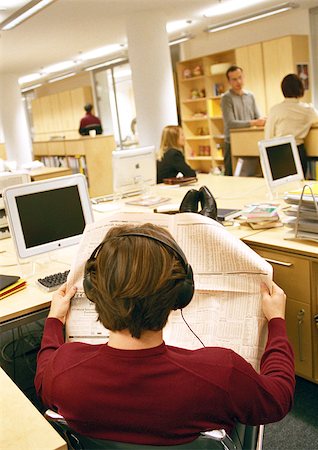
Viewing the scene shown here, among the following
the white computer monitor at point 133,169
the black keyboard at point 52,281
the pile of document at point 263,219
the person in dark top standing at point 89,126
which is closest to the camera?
the black keyboard at point 52,281

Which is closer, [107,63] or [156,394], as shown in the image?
[156,394]

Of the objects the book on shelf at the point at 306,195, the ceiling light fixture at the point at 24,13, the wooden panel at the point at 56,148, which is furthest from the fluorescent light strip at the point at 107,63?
the book on shelf at the point at 306,195

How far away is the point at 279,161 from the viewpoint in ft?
10.9

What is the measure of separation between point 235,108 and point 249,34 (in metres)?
2.92

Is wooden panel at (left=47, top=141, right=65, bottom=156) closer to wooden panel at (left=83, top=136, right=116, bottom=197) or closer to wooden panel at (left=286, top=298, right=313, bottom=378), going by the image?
wooden panel at (left=83, top=136, right=116, bottom=197)

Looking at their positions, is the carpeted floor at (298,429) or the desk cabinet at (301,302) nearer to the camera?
the carpeted floor at (298,429)

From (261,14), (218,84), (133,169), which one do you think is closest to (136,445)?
(133,169)

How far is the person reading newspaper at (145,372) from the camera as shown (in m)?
1.04

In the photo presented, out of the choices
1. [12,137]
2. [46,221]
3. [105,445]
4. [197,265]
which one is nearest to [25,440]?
[105,445]

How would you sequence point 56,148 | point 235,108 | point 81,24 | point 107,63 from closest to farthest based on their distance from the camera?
point 235,108, point 81,24, point 56,148, point 107,63

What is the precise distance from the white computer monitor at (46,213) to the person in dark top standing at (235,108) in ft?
11.1

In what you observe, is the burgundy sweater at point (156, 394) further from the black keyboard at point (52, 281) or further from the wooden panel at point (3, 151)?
the wooden panel at point (3, 151)

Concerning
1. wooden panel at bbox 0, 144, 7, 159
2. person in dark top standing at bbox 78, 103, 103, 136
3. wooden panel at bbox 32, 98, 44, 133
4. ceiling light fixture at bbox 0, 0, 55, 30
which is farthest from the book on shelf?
wooden panel at bbox 32, 98, 44, 133

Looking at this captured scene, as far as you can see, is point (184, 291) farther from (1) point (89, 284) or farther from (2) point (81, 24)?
(2) point (81, 24)
